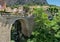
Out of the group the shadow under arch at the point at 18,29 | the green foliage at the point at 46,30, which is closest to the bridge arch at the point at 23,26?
the shadow under arch at the point at 18,29

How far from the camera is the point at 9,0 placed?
48.2 ft

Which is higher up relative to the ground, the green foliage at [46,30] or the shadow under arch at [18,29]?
the green foliage at [46,30]

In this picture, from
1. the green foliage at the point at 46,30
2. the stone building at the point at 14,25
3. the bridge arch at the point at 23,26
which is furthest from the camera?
the bridge arch at the point at 23,26

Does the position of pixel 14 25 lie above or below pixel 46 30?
below

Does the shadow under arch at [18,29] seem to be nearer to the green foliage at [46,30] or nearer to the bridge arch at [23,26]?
the bridge arch at [23,26]

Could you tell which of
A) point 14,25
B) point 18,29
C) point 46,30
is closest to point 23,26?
point 18,29

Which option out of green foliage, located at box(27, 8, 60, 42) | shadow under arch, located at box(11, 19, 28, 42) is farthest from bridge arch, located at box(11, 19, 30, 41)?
green foliage, located at box(27, 8, 60, 42)

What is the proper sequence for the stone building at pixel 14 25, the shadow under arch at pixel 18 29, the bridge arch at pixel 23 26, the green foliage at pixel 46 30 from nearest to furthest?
1. the stone building at pixel 14 25
2. the green foliage at pixel 46 30
3. the shadow under arch at pixel 18 29
4. the bridge arch at pixel 23 26

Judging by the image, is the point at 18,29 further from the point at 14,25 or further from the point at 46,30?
the point at 46,30

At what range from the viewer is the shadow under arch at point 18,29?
10.7 meters

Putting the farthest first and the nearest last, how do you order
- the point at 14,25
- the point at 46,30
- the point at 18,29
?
the point at 18,29, the point at 14,25, the point at 46,30

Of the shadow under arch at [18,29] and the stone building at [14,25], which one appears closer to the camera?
the stone building at [14,25]

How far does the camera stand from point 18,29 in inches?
447

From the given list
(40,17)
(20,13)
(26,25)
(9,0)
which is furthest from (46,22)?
(9,0)
